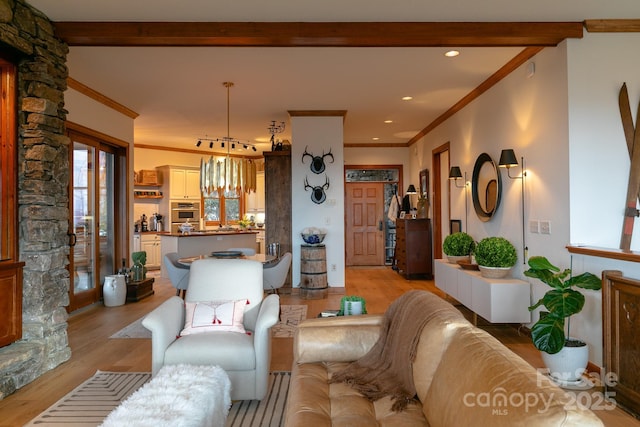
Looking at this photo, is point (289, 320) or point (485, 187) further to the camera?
point (485, 187)

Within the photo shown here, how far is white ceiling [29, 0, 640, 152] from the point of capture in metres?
2.99

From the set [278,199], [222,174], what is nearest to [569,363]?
[222,174]

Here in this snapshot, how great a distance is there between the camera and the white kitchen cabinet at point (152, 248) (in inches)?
337

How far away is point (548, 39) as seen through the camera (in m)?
3.23

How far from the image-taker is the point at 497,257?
153 inches

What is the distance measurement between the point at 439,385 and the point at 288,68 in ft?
12.0

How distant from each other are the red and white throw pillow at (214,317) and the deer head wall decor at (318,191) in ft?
10.8

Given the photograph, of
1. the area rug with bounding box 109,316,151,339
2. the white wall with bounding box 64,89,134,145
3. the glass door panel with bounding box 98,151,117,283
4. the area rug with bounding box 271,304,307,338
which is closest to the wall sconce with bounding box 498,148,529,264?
the area rug with bounding box 271,304,307,338

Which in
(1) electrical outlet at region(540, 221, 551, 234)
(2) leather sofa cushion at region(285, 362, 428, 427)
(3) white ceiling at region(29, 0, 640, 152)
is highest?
(3) white ceiling at region(29, 0, 640, 152)

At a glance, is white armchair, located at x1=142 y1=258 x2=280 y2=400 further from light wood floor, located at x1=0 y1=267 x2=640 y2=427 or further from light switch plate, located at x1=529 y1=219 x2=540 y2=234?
light switch plate, located at x1=529 y1=219 x2=540 y2=234

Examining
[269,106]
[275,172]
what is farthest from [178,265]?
[269,106]

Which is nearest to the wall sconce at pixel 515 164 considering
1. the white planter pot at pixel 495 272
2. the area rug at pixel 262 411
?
the white planter pot at pixel 495 272

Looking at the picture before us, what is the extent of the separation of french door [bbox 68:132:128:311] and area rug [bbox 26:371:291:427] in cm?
250

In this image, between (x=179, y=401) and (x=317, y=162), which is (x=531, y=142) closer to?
(x=317, y=162)
